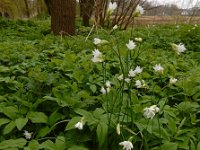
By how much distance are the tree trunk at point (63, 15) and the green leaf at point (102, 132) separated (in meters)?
4.73

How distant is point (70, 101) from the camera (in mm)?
1956

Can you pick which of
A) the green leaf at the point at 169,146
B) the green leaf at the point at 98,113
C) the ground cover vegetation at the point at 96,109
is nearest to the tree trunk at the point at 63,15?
the ground cover vegetation at the point at 96,109

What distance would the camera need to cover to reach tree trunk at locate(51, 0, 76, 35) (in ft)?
20.6

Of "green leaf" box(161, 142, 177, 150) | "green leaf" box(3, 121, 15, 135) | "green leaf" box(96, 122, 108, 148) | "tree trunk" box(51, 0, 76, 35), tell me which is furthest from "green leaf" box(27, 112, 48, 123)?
"tree trunk" box(51, 0, 76, 35)

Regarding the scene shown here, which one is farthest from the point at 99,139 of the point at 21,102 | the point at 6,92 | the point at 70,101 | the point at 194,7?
the point at 194,7

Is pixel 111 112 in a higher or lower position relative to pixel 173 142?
higher

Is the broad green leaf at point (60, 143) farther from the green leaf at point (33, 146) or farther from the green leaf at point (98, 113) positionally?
the green leaf at point (98, 113)

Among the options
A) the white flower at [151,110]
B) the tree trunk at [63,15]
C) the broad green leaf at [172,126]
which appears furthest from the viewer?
the tree trunk at [63,15]

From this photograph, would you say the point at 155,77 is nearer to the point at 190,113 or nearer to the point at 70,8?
the point at 190,113

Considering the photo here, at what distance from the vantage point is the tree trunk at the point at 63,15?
6289 mm

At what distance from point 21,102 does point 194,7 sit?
887 centimetres

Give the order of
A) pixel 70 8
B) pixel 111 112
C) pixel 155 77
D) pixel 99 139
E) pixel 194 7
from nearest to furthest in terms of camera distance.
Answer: pixel 99 139, pixel 111 112, pixel 155 77, pixel 70 8, pixel 194 7

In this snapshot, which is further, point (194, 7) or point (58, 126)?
point (194, 7)

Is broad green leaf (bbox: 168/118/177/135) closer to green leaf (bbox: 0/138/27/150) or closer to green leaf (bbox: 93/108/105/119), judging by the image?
green leaf (bbox: 93/108/105/119)
